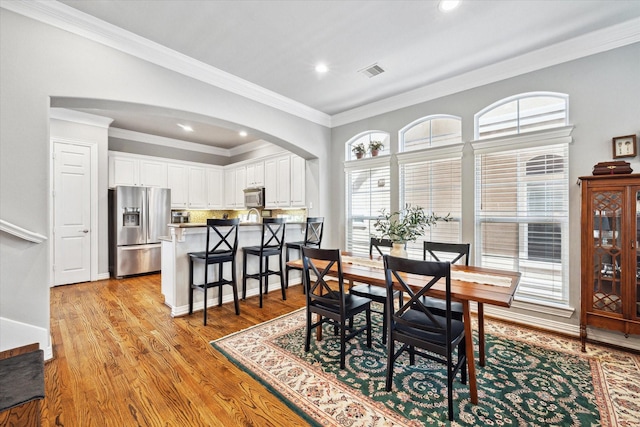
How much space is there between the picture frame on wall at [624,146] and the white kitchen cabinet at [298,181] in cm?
411

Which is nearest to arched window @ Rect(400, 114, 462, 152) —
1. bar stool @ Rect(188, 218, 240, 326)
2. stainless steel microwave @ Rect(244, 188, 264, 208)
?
bar stool @ Rect(188, 218, 240, 326)

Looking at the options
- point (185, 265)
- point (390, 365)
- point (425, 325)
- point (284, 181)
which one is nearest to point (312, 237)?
point (284, 181)

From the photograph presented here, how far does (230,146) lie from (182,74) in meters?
4.40

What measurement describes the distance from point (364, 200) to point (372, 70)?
206 cm

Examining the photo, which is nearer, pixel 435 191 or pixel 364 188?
pixel 435 191

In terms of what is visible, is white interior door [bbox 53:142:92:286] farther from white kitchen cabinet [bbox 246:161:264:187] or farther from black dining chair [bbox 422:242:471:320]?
black dining chair [bbox 422:242:471:320]

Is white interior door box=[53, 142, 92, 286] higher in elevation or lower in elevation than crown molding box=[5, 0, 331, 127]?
lower

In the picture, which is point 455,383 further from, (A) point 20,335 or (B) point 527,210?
(A) point 20,335

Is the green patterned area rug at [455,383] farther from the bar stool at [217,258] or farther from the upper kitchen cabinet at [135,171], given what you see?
the upper kitchen cabinet at [135,171]

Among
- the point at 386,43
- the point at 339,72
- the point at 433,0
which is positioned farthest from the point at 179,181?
the point at 433,0

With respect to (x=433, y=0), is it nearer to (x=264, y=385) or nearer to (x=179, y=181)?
(x=264, y=385)

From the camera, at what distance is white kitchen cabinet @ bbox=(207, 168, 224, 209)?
7.22 metres

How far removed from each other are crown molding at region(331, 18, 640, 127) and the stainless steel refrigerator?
184 inches

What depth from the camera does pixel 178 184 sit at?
6602 mm
